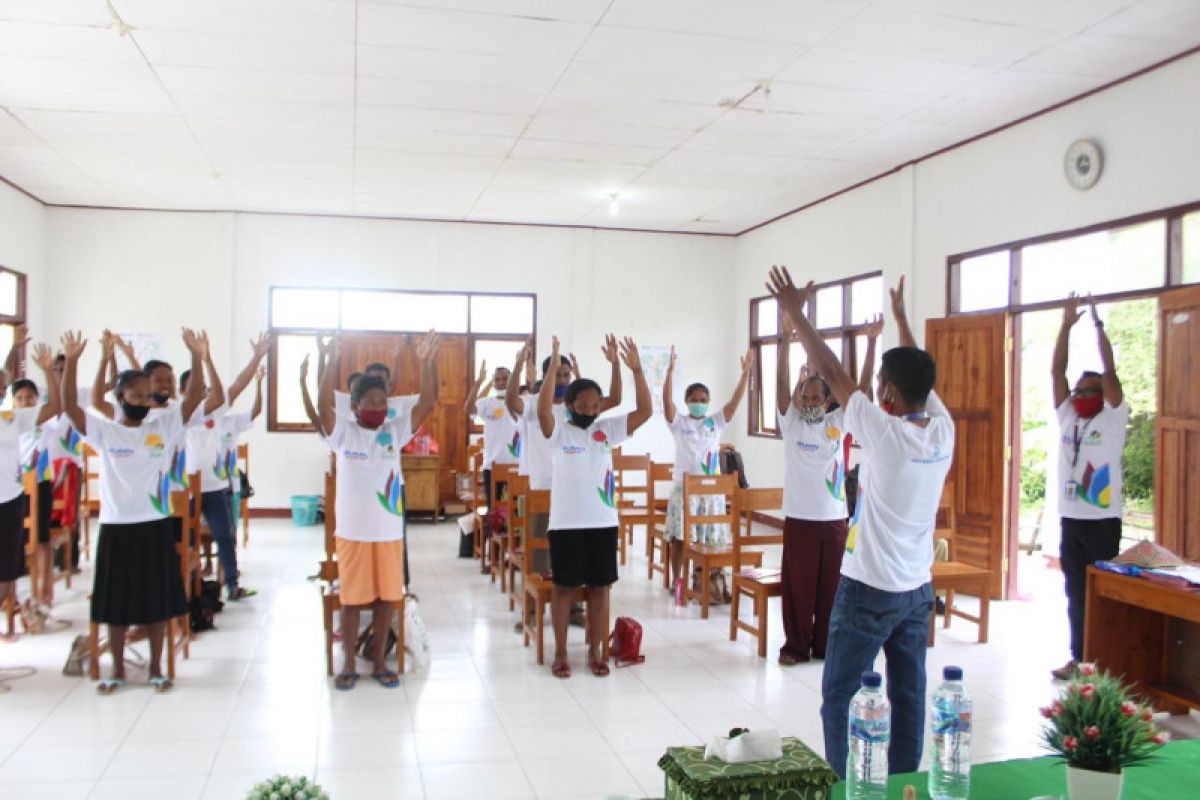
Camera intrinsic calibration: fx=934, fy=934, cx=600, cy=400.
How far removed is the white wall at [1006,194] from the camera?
17.9ft

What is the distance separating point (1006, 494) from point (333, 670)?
5.00 metres

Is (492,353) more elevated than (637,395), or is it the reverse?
(492,353)

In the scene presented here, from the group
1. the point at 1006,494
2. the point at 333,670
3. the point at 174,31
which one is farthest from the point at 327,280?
the point at 1006,494

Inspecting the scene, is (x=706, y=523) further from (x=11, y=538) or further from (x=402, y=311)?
(x=402, y=311)

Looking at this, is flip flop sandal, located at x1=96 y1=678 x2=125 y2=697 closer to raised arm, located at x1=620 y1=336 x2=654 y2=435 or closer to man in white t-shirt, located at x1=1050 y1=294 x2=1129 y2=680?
raised arm, located at x1=620 y1=336 x2=654 y2=435

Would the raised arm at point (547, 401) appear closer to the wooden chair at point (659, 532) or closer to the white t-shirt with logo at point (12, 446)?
the wooden chair at point (659, 532)

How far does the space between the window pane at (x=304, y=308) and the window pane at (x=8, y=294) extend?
2532 millimetres

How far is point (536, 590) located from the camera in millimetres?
5285

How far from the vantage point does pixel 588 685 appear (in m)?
4.91

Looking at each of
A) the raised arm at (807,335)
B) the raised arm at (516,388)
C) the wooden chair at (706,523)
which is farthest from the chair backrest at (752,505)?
the raised arm at (807,335)

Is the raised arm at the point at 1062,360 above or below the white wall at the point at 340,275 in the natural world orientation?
below

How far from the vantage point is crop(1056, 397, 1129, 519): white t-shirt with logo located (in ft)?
16.0

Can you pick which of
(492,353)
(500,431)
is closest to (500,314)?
(492,353)

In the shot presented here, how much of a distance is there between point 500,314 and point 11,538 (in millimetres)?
6733
